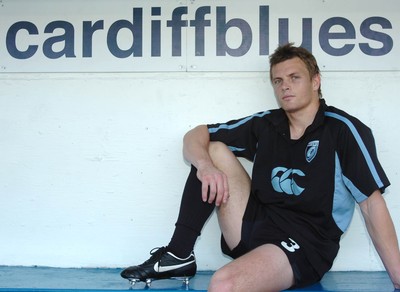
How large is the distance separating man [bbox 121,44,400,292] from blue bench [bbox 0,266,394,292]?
6cm

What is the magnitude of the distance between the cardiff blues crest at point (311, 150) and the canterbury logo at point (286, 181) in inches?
2.4

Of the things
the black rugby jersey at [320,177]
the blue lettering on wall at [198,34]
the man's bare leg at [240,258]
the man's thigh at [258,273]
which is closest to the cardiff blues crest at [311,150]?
the black rugby jersey at [320,177]

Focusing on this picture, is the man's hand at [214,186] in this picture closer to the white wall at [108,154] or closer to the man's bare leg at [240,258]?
the man's bare leg at [240,258]

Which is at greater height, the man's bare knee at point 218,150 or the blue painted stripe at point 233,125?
the blue painted stripe at point 233,125

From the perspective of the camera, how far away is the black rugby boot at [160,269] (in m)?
1.81

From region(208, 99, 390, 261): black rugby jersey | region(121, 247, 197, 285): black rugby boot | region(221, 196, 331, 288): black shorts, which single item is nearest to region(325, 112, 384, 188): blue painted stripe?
region(208, 99, 390, 261): black rugby jersey

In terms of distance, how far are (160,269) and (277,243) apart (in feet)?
1.31

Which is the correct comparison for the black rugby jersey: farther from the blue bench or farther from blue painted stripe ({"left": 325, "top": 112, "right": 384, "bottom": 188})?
the blue bench

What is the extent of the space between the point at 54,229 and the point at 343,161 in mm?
1257

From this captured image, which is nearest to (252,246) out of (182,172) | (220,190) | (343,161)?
(220,190)

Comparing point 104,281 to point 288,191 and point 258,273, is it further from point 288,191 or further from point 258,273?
point 288,191

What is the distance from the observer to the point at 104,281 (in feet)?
6.57

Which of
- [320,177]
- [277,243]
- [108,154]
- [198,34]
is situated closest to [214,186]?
[277,243]

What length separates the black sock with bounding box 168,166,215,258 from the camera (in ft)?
6.07
